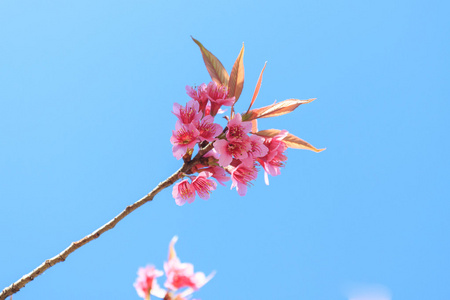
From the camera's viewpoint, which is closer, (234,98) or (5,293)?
(5,293)

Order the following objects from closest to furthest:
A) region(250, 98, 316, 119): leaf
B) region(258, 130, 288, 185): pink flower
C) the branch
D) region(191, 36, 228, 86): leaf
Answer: the branch, region(258, 130, 288, 185): pink flower, region(250, 98, 316, 119): leaf, region(191, 36, 228, 86): leaf

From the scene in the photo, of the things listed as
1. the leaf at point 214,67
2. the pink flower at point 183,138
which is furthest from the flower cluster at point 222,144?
the leaf at point 214,67

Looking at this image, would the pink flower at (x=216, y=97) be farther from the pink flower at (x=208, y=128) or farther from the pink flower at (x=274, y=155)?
the pink flower at (x=274, y=155)

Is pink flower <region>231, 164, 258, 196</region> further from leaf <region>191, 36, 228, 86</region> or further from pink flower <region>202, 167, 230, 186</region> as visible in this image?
leaf <region>191, 36, 228, 86</region>

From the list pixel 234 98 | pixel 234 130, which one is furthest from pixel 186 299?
pixel 234 98

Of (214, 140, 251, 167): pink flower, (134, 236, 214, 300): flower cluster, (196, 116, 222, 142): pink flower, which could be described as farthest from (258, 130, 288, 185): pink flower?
(134, 236, 214, 300): flower cluster

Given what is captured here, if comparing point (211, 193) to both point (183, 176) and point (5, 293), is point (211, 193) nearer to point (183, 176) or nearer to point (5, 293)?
point (183, 176)
